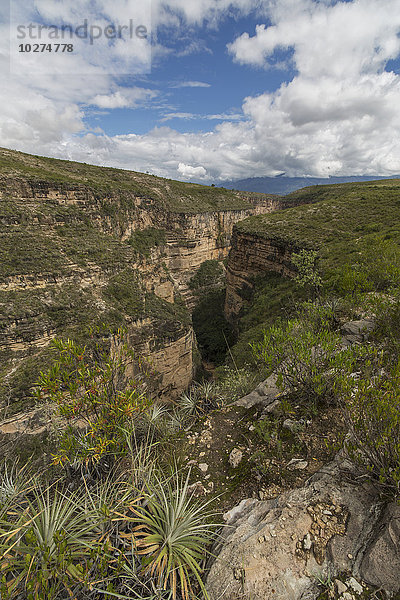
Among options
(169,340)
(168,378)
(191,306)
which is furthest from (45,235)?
(191,306)

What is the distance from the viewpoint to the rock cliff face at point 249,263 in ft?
77.2

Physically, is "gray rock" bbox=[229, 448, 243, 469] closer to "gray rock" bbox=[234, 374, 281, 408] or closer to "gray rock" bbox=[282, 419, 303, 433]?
"gray rock" bbox=[282, 419, 303, 433]

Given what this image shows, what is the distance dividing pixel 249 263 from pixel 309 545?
86.6 ft

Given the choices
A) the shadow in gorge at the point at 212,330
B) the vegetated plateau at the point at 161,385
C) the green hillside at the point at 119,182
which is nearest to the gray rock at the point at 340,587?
the vegetated plateau at the point at 161,385

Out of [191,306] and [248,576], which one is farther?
[191,306]

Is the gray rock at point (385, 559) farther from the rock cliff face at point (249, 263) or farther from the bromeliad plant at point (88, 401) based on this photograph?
the rock cliff face at point (249, 263)

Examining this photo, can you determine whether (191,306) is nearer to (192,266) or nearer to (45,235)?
(192,266)

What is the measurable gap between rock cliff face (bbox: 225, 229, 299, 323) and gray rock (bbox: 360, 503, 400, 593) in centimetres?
2073

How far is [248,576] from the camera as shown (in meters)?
2.63

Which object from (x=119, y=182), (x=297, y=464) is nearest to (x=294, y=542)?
(x=297, y=464)

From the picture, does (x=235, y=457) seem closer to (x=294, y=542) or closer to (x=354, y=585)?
(x=294, y=542)

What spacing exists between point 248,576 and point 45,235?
75.8 ft

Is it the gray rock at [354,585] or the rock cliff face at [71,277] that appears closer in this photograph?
the gray rock at [354,585]

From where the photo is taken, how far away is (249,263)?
2784 cm
